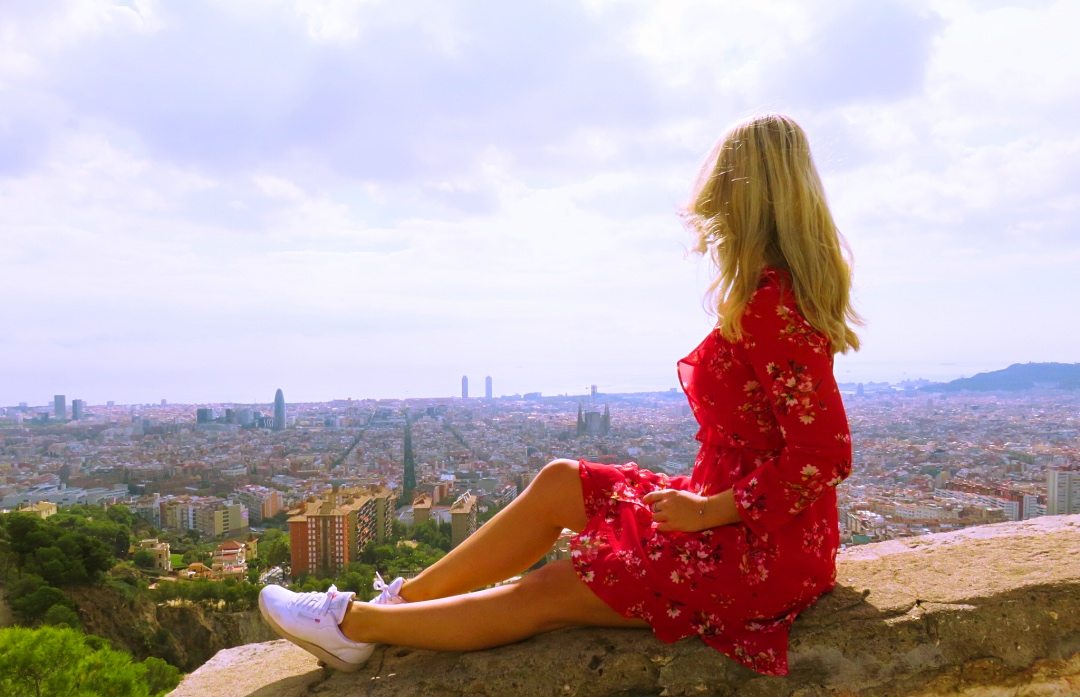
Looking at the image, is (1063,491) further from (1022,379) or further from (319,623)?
(1022,379)

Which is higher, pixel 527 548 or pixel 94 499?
pixel 527 548

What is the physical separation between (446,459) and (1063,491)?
23361mm

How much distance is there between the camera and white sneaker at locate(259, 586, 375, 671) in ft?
6.51

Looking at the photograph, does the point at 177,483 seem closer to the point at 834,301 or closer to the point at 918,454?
the point at 918,454

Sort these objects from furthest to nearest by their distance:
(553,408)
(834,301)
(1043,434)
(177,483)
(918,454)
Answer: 1. (553,408)
2. (177,483)
3. (1043,434)
4. (918,454)
5. (834,301)

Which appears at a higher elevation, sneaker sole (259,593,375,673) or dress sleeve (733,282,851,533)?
dress sleeve (733,282,851,533)

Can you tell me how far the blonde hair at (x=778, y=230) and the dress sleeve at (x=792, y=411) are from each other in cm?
5

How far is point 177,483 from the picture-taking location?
29844 mm

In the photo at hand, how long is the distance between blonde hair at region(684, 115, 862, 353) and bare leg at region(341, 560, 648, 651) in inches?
33.8

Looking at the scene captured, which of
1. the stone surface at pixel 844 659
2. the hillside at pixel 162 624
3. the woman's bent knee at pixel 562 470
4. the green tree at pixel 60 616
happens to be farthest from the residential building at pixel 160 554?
the woman's bent knee at pixel 562 470

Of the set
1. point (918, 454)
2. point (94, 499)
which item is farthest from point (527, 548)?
point (94, 499)

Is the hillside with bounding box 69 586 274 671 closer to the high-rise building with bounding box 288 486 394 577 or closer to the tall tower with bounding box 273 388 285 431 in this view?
the high-rise building with bounding box 288 486 394 577

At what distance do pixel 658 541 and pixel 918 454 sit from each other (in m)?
14.2

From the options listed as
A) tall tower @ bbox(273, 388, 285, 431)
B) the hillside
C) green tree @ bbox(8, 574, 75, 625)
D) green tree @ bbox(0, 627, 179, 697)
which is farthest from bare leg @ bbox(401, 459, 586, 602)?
tall tower @ bbox(273, 388, 285, 431)
